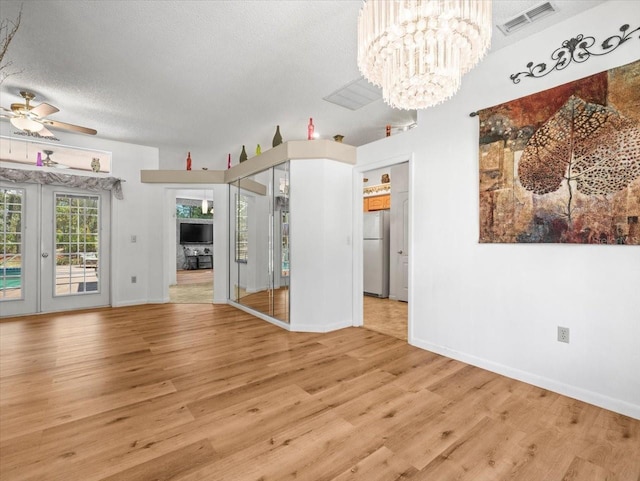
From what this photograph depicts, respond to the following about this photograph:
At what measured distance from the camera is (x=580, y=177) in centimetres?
228

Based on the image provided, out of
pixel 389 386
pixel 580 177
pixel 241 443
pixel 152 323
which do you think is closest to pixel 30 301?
pixel 152 323

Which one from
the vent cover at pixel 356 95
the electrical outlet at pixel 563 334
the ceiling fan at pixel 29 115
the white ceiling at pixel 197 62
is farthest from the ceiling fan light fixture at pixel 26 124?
the electrical outlet at pixel 563 334

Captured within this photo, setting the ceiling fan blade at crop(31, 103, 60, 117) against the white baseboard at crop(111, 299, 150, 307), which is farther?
the white baseboard at crop(111, 299, 150, 307)

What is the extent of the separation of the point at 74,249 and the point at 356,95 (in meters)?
5.15

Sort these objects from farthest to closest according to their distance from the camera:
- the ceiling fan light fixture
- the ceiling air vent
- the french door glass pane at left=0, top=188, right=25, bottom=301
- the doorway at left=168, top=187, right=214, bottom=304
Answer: the doorway at left=168, top=187, right=214, bottom=304 < the french door glass pane at left=0, top=188, right=25, bottom=301 < the ceiling fan light fixture < the ceiling air vent

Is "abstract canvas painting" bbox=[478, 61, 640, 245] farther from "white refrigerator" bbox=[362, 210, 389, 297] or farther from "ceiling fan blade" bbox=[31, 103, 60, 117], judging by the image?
"ceiling fan blade" bbox=[31, 103, 60, 117]

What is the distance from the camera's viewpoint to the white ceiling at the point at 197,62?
93.8 inches

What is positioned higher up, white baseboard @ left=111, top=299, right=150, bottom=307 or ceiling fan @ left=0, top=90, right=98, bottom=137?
ceiling fan @ left=0, top=90, right=98, bottom=137

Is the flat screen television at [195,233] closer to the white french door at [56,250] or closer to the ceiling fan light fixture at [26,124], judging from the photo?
the white french door at [56,250]

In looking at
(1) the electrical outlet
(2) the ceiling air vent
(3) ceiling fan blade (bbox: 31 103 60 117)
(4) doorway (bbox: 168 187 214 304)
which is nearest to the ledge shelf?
(2) the ceiling air vent

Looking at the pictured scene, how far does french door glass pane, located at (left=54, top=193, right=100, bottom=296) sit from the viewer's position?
5.07 metres

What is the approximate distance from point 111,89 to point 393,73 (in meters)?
3.58

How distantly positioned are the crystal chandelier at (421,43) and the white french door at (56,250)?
5593 mm

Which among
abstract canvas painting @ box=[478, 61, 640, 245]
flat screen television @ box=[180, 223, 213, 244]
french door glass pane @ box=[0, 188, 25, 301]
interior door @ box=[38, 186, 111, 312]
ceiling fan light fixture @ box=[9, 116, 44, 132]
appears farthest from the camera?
flat screen television @ box=[180, 223, 213, 244]
